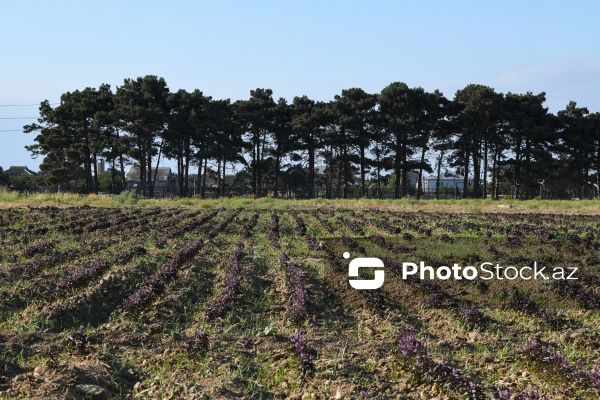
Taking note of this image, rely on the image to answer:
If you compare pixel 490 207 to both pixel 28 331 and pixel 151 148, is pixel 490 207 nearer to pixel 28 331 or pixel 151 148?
pixel 151 148

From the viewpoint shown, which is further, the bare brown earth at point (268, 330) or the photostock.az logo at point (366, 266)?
the photostock.az logo at point (366, 266)

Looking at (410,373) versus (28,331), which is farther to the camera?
(28,331)

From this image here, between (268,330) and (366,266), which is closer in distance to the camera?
(268,330)

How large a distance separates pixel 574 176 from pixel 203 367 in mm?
62140

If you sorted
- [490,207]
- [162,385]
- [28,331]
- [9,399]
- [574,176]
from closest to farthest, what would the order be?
[9,399] < [162,385] < [28,331] < [490,207] < [574,176]

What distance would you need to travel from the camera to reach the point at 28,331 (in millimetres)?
6621

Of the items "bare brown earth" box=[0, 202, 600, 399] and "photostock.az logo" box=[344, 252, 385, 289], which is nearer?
"bare brown earth" box=[0, 202, 600, 399]

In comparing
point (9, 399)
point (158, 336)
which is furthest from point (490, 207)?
point (9, 399)

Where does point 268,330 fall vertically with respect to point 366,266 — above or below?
below

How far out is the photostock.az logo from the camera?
958 cm

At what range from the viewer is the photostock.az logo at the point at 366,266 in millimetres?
9581

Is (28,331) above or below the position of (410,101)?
below

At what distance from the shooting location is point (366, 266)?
1138cm

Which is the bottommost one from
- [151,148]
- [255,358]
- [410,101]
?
[255,358]
